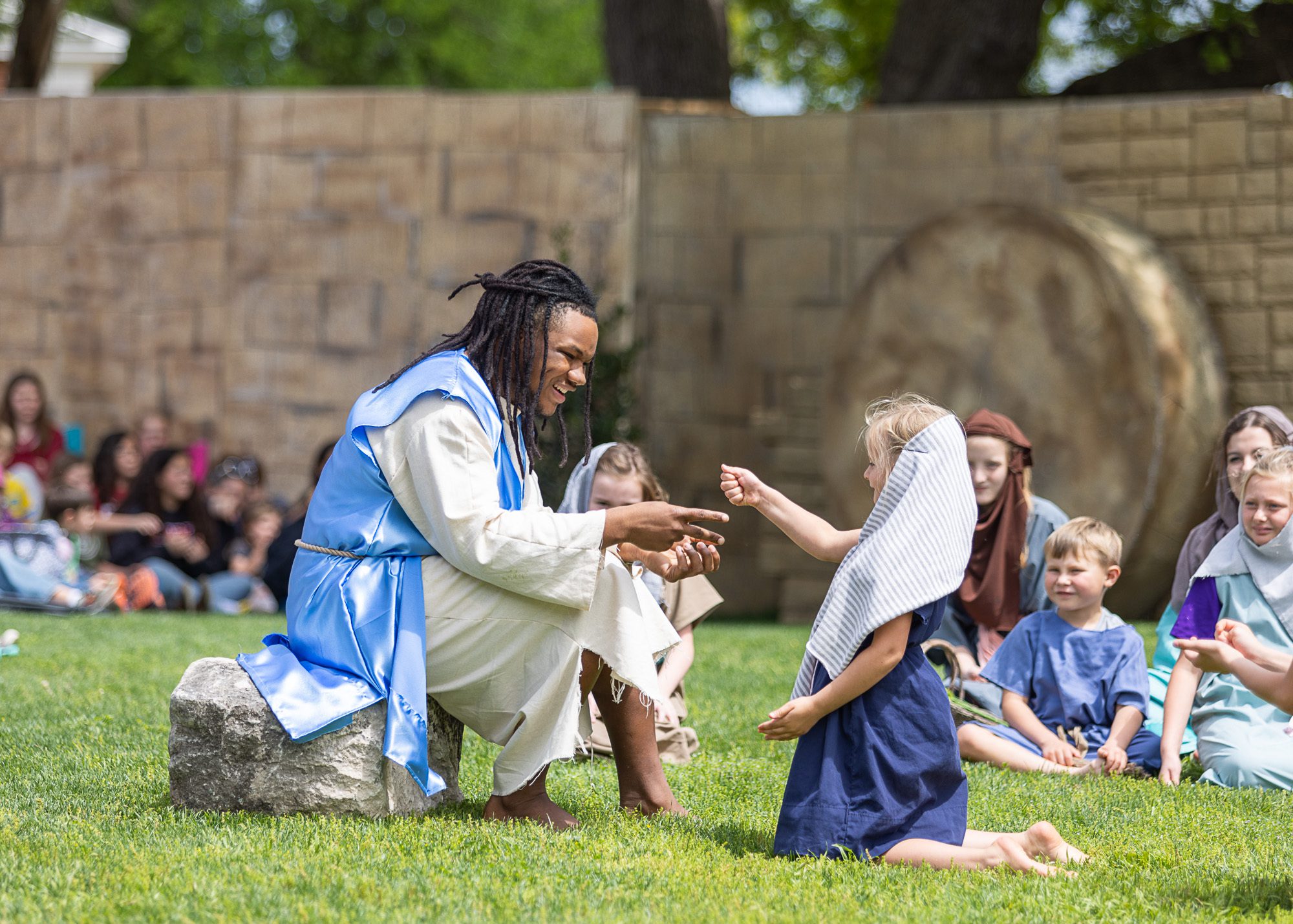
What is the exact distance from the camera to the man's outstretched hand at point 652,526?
3.51 metres

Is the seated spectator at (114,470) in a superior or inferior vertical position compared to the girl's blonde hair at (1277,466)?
inferior

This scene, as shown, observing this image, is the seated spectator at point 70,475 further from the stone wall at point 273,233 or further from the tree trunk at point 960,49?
the tree trunk at point 960,49

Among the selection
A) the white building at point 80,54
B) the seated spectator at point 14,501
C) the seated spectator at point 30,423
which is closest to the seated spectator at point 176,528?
the seated spectator at point 14,501

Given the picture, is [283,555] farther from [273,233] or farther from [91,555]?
[273,233]

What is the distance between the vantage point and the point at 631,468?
4.80 m

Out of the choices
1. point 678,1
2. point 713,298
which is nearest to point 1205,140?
point 713,298

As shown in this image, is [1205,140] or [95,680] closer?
[95,680]

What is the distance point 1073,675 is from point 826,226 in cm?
561

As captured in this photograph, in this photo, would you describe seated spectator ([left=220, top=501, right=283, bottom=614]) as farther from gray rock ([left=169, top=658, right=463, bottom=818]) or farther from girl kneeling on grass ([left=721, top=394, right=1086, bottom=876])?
girl kneeling on grass ([left=721, top=394, right=1086, bottom=876])

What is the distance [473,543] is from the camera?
139 inches

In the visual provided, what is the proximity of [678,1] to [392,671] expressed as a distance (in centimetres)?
888

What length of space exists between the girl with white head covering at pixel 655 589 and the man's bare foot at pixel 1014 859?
1528 millimetres

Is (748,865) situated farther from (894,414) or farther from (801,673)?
(894,414)

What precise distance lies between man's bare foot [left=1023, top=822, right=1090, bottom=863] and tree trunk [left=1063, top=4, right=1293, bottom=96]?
29.5ft
